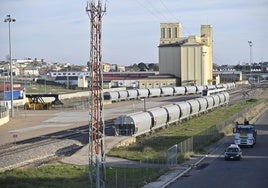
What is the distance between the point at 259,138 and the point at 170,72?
115777 millimetres

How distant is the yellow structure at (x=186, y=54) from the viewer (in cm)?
16400

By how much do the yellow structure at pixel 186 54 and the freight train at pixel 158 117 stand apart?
6435 cm

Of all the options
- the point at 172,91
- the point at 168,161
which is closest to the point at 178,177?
the point at 168,161

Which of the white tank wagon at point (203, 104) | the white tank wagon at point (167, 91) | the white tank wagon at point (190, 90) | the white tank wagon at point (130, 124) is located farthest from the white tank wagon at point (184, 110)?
the white tank wagon at point (190, 90)

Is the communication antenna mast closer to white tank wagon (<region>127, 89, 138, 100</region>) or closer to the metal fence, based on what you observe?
the metal fence

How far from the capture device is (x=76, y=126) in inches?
2857

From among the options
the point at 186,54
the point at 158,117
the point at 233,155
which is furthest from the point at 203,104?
the point at 186,54

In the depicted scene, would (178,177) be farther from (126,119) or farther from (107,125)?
(107,125)

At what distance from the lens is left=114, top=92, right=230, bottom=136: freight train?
59.0 metres

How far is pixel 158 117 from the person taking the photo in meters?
66.8

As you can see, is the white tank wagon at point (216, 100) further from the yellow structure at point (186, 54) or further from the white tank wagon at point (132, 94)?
the yellow structure at point (186, 54)

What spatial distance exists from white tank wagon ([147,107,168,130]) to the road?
13317mm

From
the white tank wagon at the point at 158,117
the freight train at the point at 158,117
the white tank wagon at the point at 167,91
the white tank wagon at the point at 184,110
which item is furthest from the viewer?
the white tank wagon at the point at 167,91

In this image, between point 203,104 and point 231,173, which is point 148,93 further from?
point 231,173
